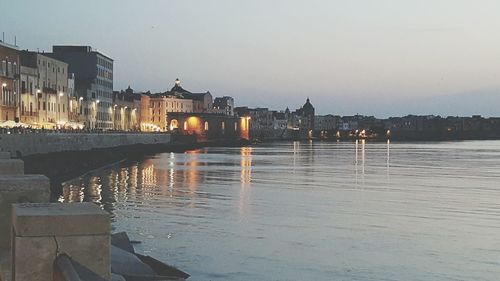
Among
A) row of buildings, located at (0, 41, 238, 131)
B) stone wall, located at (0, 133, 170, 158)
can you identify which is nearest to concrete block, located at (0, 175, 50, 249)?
stone wall, located at (0, 133, 170, 158)

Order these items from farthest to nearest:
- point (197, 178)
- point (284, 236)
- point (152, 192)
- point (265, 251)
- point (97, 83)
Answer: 1. point (97, 83)
2. point (197, 178)
3. point (152, 192)
4. point (284, 236)
5. point (265, 251)

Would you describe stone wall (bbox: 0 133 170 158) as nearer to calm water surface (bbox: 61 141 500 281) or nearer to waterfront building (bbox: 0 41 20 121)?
calm water surface (bbox: 61 141 500 281)

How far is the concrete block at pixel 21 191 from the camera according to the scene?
23.4 feet

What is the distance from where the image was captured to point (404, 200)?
4734cm

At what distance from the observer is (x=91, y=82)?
513 feet

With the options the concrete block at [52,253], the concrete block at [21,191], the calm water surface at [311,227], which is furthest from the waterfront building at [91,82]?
the concrete block at [52,253]

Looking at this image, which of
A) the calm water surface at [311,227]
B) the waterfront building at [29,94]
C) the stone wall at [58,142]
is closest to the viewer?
the calm water surface at [311,227]

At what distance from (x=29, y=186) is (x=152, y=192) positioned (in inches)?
1775

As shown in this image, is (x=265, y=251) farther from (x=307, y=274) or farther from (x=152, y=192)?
(x=152, y=192)

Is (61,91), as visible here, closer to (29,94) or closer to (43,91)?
(43,91)

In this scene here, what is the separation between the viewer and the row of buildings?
99.6 meters

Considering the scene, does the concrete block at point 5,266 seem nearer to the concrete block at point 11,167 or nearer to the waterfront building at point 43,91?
the concrete block at point 11,167

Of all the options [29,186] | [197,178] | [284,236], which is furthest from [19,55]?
[29,186]

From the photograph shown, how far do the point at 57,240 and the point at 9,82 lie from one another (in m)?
98.0
